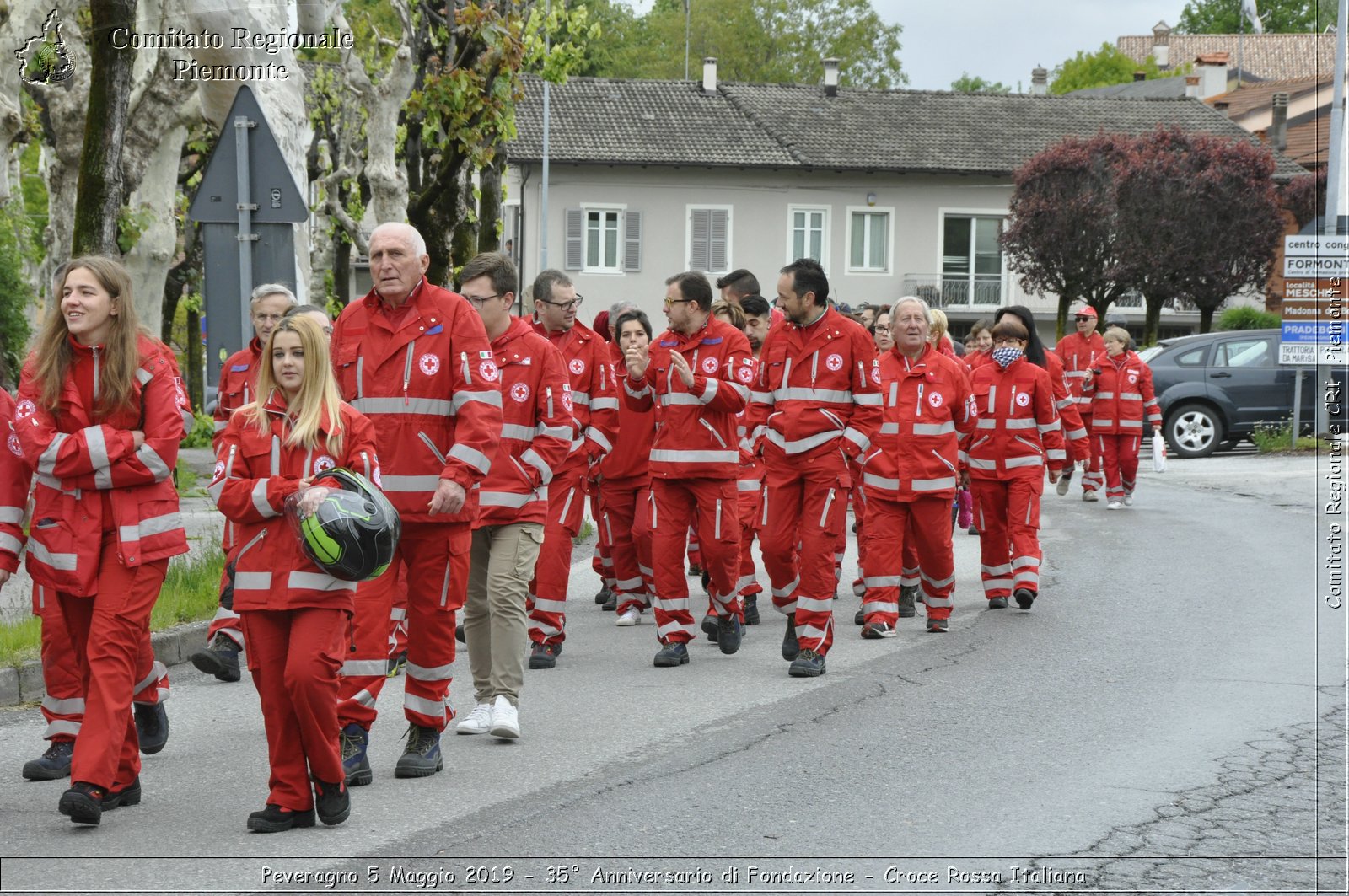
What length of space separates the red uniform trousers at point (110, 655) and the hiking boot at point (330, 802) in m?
0.73

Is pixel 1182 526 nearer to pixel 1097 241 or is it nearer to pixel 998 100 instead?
pixel 1097 241

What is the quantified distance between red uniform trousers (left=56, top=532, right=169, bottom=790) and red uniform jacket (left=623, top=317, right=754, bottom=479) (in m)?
3.53

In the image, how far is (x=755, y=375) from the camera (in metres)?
9.58

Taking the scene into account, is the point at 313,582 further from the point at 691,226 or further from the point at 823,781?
the point at 691,226

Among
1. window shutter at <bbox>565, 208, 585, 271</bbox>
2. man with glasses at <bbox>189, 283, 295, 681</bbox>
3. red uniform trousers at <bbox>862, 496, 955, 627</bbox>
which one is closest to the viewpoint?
man with glasses at <bbox>189, 283, 295, 681</bbox>

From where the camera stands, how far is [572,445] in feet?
30.6

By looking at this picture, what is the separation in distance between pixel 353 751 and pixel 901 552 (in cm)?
482

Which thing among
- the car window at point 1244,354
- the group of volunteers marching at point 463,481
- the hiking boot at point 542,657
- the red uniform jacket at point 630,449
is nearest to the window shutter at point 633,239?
the car window at point 1244,354

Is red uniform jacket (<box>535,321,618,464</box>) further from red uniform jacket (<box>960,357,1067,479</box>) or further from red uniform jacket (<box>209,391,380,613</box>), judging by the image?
red uniform jacket (<box>209,391,380,613</box>)

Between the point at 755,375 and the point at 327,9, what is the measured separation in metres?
9.91

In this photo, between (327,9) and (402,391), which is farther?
(327,9)

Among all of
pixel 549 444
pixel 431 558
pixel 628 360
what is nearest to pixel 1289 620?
pixel 628 360

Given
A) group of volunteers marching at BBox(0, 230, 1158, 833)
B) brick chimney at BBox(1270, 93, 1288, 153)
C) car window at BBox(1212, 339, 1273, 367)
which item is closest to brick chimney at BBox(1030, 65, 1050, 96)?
brick chimney at BBox(1270, 93, 1288, 153)

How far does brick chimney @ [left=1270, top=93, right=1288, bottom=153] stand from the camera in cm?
5884
